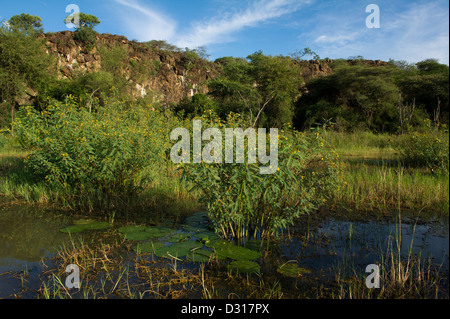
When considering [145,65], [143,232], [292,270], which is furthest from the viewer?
[145,65]

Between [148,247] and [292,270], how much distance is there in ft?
4.74

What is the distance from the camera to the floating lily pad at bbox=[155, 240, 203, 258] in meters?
3.00

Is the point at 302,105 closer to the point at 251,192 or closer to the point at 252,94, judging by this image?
the point at 252,94

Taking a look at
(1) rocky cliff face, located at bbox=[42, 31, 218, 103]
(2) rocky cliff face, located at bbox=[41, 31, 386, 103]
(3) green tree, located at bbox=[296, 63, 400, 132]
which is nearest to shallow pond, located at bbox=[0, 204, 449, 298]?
(3) green tree, located at bbox=[296, 63, 400, 132]

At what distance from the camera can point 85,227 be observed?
3.79 metres

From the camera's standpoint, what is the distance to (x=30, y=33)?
63.5ft

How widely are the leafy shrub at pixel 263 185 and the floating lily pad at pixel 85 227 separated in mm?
1402

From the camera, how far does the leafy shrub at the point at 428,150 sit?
6523 mm

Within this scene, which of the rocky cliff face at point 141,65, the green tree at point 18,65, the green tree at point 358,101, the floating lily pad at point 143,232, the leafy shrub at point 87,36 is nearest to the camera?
the floating lily pad at point 143,232

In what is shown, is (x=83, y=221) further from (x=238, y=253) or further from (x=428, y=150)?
(x=428, y=150)

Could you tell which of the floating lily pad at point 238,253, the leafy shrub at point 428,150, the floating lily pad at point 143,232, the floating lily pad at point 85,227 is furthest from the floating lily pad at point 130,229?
the leafy shrub at point 428,150

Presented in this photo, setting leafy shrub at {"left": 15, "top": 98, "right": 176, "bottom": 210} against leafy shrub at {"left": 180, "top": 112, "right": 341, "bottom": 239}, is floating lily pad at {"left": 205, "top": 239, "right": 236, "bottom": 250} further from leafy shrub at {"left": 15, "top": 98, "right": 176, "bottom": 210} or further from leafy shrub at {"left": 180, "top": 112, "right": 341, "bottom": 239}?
leafy shrub at {"left": 15, "top": 98, "right": 176, "bottom": 210}

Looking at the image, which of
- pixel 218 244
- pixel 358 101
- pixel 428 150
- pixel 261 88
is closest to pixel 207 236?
pixel 218 244

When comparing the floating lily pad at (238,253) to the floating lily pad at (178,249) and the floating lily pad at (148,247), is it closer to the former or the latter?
the floating lily pad at (178,249)
